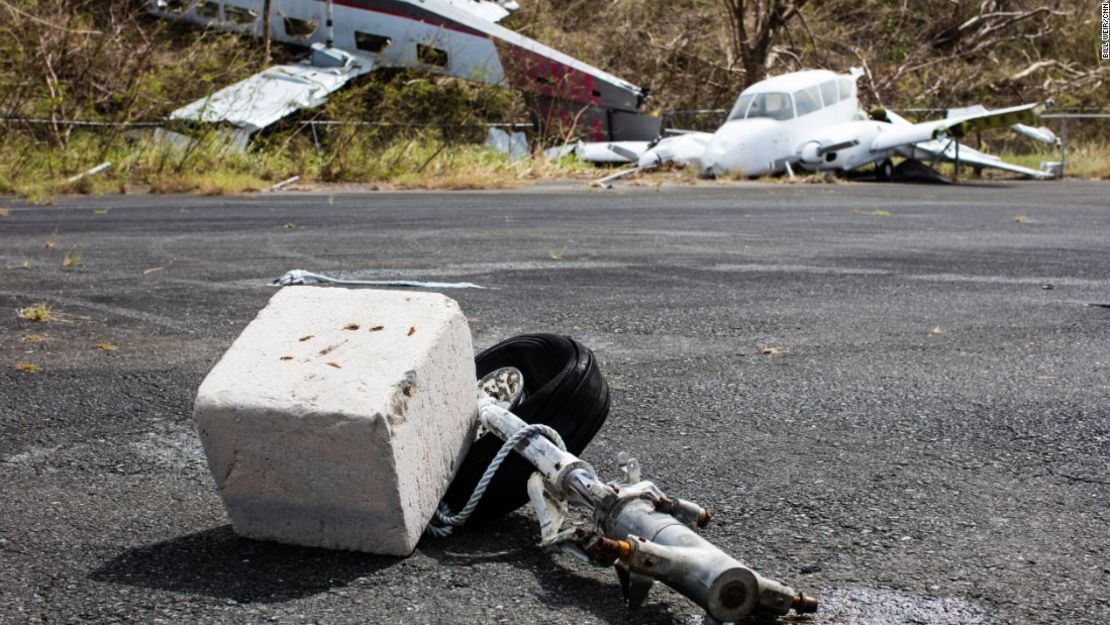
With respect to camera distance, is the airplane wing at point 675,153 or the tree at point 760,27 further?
the tree at point 760,27

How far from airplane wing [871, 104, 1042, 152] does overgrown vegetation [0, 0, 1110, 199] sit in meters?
4.35

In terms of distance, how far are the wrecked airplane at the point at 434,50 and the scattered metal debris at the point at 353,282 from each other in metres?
20.1

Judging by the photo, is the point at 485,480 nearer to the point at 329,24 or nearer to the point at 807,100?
the point at 807,100

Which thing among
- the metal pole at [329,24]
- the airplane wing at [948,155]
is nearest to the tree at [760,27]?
the airplane wing at [948,155]

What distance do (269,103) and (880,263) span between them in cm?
1815

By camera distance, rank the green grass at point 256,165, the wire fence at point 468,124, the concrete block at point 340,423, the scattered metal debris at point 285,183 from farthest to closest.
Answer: the wire fence at point 468,124
the scattered metal debris at point 285,183
the green grass at point 256,165
the concrete block at point 340,423

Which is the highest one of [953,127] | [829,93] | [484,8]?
[484,8]

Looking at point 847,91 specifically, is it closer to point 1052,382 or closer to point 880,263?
point 880,263

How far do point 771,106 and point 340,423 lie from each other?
81.1 ft

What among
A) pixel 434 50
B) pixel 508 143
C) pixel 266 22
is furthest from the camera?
pixel 266 22

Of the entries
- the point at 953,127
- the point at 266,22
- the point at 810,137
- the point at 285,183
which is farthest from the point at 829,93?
the point at 266,22

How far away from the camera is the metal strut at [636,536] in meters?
2.84

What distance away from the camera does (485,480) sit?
3.63 m

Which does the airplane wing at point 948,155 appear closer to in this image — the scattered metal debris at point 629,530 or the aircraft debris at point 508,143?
the aircraft debris at point 508,143
